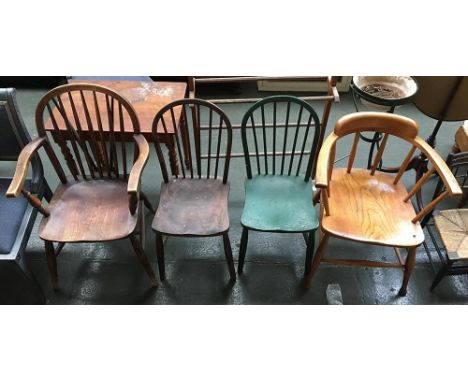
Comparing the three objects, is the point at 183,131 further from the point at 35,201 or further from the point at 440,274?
the point at 440,274

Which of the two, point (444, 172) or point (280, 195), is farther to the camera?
point (280, 195)

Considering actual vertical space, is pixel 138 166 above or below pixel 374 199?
above

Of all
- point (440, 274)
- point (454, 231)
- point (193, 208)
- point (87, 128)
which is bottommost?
point (440, 274)

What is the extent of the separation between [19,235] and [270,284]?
1260 millimetres

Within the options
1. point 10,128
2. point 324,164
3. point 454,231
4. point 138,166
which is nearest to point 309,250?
point 324,164

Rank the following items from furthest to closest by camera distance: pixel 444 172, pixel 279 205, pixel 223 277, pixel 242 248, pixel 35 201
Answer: pixel 223 277 → pixel 242 248 → pixel 279 205 → pixel 35 201 → pixel 444 172

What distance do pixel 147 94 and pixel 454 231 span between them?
1.79 metres

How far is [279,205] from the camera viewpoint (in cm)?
179

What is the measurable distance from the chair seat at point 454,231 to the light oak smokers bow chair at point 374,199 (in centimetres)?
21

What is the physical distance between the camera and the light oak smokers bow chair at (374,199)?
5.31ft

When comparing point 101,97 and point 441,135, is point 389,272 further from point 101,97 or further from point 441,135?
point 101,97

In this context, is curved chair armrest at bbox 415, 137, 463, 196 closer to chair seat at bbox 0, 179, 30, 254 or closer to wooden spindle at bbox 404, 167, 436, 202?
wooden spindle at bbox 404, 167, 436, 202

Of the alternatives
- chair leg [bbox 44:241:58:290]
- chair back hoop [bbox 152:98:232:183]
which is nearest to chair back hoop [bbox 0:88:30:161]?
chair leg [bbox 44:241:58:290]

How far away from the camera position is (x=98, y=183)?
6.19ft
